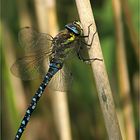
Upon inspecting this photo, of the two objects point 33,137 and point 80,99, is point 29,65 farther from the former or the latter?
point 33,137

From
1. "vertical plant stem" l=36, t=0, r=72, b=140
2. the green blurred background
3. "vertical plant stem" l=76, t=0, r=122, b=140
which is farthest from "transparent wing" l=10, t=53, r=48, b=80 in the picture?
"vertical plant stem" l=76, t=0, r=122, b=140

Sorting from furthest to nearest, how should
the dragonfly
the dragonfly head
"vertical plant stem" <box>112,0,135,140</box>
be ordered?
"vertical plant stem" <box>112,0,135,140</box> < the dragonfly < the dragonfly head

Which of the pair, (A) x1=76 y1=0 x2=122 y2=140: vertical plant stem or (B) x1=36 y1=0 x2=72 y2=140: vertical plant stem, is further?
(B) x1=36 y1=0 x2=72 y2=140: vertical plant stem

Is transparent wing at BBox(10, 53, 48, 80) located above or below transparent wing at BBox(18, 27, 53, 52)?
below

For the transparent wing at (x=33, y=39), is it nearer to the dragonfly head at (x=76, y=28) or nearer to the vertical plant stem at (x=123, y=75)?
the dragonfly head at (x=76, y=28)

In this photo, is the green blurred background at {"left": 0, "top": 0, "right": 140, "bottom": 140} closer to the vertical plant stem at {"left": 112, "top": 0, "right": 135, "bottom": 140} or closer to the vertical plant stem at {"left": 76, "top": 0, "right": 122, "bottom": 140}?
the vertical plant stem at {"left": 112, "top": 0, "right": 135, "bottom": 140}

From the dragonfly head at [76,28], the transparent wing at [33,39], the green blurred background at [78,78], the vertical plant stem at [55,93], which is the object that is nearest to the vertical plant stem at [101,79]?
the dragonfly head at [76,28]

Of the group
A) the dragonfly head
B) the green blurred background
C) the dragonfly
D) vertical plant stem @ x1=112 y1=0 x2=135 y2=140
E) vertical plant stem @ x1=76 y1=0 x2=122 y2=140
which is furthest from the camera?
the green blurred background
